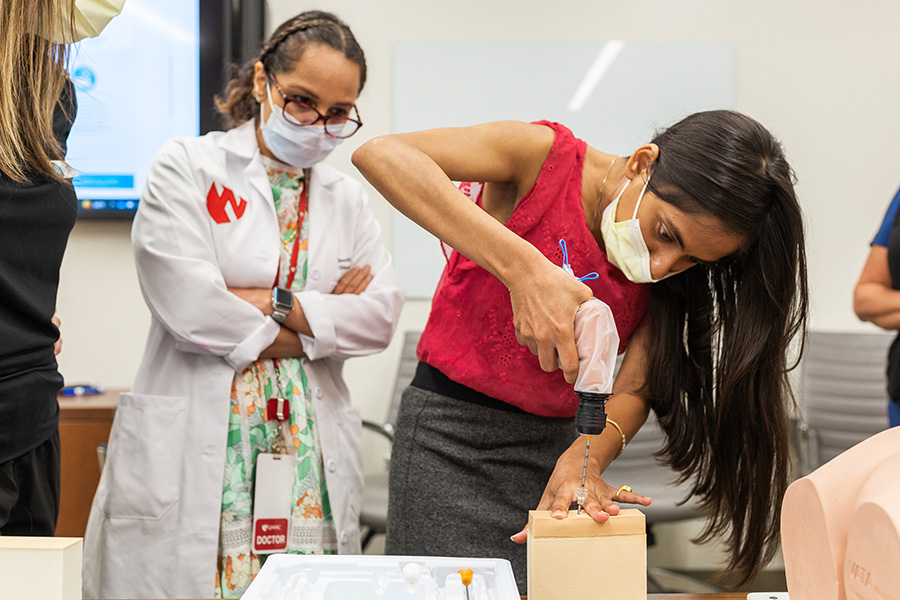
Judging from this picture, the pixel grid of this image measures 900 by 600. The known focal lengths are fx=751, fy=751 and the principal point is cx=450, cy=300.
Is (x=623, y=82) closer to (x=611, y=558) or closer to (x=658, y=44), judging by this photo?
(x=658, y=44)

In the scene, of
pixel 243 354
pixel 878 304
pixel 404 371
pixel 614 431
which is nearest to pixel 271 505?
pixel 243 354

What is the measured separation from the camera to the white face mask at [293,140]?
5.19 ft

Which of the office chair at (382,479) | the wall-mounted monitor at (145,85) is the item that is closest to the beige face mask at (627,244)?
the office chair at (382,479)

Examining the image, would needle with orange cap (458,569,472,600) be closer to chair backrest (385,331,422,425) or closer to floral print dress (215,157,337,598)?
floral print dress (215,157,337,598)

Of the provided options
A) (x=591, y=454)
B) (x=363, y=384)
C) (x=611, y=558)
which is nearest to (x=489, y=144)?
(x=591, y=454)

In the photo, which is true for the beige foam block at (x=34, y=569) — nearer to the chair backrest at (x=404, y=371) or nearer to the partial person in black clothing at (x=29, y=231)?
the partial person in black clothing at (x=29, y=231)

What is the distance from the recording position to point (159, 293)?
1535 millimetres

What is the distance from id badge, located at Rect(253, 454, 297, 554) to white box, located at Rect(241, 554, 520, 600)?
0.65m

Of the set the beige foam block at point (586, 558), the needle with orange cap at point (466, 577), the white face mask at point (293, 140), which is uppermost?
the white face mask at point (293, 140)

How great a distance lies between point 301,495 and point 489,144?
33.2 inches

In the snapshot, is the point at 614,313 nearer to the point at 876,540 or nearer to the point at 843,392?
the point at 876,540

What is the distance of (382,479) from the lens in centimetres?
258

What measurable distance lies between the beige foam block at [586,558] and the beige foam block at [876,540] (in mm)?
220

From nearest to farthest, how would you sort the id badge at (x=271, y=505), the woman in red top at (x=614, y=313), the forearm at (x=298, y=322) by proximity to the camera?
the woman in red top at (x=614, y=313) < the id badge at (x=271, y=505) < the forearm at (x=298, y=322)
